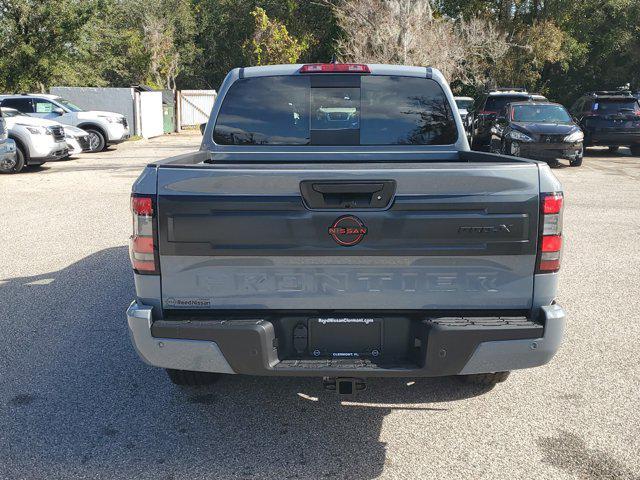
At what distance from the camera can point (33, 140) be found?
1647 cm

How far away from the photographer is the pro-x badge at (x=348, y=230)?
10.5 feet

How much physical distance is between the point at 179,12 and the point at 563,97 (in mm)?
27678

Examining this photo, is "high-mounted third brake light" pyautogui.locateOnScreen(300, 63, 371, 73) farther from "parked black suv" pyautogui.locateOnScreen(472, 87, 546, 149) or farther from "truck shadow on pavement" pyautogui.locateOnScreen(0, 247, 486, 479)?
"parked black suv" pyautogui.locateOnScreen(472, 87, 546, 149)

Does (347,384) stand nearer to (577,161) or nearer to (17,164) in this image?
(17,164)

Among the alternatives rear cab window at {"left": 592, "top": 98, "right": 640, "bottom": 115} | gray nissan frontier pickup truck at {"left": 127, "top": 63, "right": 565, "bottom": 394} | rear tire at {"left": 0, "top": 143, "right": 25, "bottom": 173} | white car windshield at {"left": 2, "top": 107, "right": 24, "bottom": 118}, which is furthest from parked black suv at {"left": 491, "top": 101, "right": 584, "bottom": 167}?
gray nissan frontier pickup truck at {"left": 127, "top": 63, "right": 565, "bottom": 394}

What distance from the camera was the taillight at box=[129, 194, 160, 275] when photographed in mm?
3216

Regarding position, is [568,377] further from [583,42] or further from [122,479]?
[583,42]

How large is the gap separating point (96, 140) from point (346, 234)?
2076 centimetres

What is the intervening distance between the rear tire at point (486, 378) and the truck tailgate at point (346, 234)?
3.74 feet

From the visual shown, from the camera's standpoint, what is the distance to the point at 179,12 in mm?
49469

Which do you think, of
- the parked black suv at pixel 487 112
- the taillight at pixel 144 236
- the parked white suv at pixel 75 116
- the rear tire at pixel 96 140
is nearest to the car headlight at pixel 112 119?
the parked white suv at pixel 75 116

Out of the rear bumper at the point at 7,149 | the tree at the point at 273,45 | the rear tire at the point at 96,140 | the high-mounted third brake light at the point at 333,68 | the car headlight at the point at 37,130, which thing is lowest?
the rear tire at the point at 96,140

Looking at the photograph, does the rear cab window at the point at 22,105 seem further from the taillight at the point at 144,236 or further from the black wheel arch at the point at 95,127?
the taillight at the point at 144,236

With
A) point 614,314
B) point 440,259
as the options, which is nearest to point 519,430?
point 440,259
